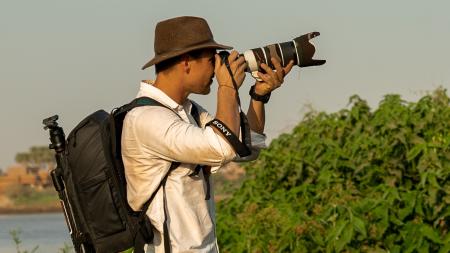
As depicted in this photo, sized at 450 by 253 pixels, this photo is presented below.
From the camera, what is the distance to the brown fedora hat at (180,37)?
17.1 ft

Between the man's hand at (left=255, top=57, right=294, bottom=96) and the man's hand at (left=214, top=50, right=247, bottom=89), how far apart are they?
158 mm

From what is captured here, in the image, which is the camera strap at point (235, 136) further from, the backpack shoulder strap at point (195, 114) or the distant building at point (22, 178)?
the distant building at point (22, 178)

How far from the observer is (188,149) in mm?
5035

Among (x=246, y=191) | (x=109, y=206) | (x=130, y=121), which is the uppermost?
(x=130, y=121)

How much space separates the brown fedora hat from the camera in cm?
520

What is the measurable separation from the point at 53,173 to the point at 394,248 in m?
3.08

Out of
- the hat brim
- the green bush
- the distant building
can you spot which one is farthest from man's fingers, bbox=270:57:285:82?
the distant building

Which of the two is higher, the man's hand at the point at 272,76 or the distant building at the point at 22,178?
the man's hand at the point at 272,76

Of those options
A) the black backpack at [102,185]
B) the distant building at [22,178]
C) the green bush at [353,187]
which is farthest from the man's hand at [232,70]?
the distant building at [22,178]

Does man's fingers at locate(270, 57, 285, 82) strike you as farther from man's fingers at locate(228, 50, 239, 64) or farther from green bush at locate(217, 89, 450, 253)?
green bush at locate(217, 89, 450, 253)

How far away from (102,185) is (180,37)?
26.0 inches

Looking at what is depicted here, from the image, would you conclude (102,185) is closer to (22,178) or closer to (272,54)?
(272,54)

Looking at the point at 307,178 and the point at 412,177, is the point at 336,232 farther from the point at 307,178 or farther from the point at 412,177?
the point at 307,178

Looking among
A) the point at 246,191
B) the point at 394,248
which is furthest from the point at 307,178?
the point at 394,248
